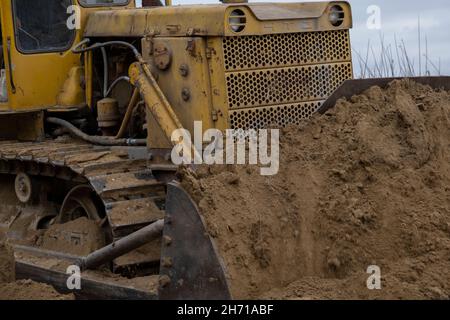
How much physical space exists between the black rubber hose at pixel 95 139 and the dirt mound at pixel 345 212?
1673mm

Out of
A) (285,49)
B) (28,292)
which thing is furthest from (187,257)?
(285,49)

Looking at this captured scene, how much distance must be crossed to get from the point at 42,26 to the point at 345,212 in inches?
145

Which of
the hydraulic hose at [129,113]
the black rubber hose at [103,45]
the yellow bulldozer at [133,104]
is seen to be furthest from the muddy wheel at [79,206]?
the black rubber hose at [103,45]

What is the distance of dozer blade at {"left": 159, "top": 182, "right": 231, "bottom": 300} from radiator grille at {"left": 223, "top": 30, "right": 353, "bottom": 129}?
1.32 m

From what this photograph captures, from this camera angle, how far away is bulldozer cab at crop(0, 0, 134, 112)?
8.23m

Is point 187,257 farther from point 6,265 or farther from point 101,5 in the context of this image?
point 101,5

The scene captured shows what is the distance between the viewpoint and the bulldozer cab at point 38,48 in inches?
324

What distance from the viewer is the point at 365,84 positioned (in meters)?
6.70

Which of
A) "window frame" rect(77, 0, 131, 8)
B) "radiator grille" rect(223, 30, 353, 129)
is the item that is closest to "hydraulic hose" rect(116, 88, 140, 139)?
"radiator grille" rect(223, 30, 353, 129)

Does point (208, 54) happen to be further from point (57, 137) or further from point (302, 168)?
point (57, 137)

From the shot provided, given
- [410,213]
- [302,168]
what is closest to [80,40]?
[302,168]

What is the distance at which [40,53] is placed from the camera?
8.31 m

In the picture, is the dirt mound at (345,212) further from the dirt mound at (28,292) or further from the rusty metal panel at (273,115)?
the dirt mound at (28,292)

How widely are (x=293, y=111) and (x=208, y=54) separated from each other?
0.80m
